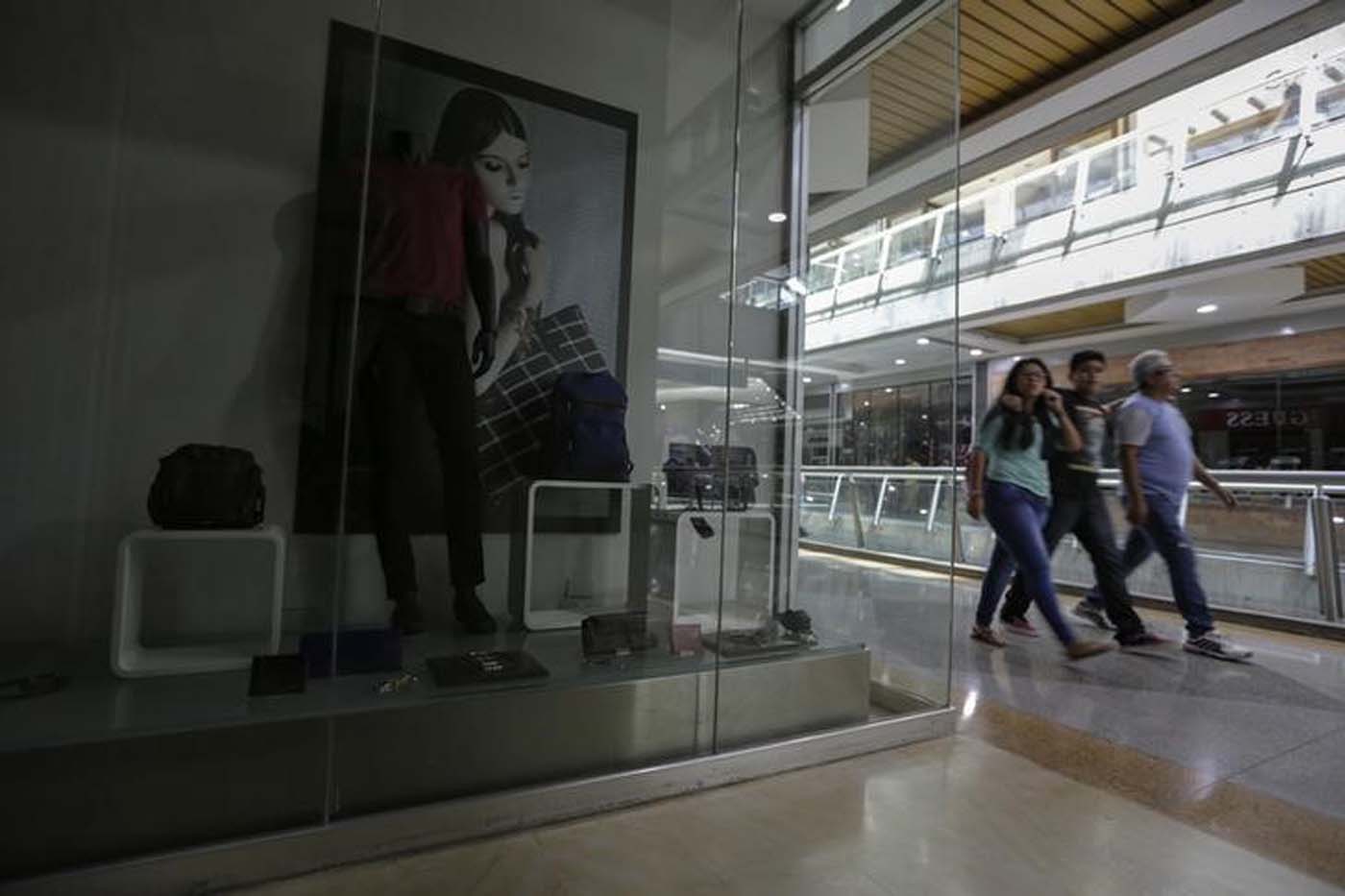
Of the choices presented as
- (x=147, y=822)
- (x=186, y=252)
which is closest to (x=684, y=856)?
(x=147, y=822)

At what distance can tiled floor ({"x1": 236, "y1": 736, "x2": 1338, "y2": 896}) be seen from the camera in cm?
117

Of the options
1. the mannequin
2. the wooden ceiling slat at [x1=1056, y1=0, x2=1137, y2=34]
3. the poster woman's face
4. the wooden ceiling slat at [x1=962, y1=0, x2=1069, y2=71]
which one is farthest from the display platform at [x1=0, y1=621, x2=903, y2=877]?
the wooden ceiling slat at [x1=1056, y1=0, x2=1137, y2=34]

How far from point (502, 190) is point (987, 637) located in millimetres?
2920

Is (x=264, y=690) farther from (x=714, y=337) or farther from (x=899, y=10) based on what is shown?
(x=899, y=10)

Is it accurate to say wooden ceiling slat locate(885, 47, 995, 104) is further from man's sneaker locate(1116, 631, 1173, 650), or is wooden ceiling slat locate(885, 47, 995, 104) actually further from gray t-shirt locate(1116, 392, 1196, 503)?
man's sneaker locate(1116, 631, 1173, 650)

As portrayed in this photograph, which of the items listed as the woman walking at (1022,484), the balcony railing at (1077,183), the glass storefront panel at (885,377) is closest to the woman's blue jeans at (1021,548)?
the woman walking at (1022,484)

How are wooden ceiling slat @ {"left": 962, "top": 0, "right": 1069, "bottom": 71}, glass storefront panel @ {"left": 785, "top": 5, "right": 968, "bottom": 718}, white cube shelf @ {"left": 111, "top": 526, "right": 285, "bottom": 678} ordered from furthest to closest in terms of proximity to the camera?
wooden ceiling slat @ {"left": 962, "top": 0, "right": 1069, "bottom": 71} → glass storefront panel @ {"left": 785, "top": 5, "right": 968, "bottom": 718} → white cube shelf @ {"left": 111, "top": 526, "right": 285, "bottom": 678}

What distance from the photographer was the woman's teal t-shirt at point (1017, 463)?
294 centimetres

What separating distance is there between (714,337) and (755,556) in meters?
0.82

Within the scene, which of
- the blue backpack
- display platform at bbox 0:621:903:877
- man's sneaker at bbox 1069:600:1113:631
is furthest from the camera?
man's sneaker at bbox 1069:600:1113:631

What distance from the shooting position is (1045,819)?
143cm

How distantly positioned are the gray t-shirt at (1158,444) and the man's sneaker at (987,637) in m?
0.96

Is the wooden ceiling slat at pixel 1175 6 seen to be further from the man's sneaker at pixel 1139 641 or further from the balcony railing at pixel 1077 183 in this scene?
the man's sneaker at pixel 1139 641

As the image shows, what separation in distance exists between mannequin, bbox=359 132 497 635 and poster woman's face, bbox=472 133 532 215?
0.68 ft
